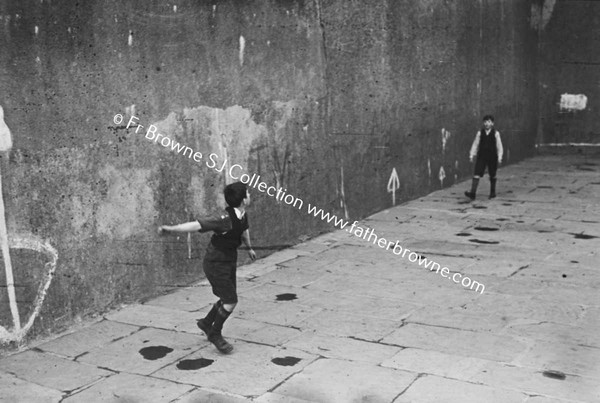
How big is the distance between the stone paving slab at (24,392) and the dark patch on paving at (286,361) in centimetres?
153

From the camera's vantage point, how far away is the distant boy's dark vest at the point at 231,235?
5996mm

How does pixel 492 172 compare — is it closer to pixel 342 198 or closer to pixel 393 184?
pixel 393 184

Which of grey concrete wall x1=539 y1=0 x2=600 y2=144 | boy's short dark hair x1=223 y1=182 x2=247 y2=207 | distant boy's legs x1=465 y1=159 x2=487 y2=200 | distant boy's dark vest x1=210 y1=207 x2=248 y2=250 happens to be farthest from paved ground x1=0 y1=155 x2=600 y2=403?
grey concrete wall x1=539 y1=0 x2=600 y2=144

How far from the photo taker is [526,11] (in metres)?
15.7

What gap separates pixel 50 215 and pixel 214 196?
208 cm

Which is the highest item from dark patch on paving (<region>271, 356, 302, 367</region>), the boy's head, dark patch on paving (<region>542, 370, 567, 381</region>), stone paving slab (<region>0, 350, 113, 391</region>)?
the boy's head

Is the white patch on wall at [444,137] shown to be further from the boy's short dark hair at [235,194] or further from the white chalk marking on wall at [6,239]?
the white chalk marking on wall at [6,239]

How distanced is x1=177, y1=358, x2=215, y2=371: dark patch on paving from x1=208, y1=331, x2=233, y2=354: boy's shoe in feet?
0.47

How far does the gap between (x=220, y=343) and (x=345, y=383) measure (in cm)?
110

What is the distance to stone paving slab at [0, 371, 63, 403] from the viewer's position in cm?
530

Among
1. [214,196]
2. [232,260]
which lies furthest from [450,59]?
[232,260]

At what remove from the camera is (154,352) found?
611 centimetres

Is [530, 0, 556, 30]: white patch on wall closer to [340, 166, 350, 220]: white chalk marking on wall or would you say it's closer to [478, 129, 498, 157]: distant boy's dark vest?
[478, 129, 498, 157]: distant boy's dark vest

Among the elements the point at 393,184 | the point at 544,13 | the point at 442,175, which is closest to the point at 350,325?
the point at 393,184
